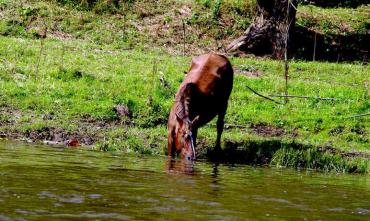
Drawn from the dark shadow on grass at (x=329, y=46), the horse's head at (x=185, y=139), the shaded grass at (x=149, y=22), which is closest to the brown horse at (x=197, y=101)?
the horse's head at (x=185, y=139)

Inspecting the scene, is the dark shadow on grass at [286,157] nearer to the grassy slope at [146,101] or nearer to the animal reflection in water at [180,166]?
the grassy slope at [146,101]

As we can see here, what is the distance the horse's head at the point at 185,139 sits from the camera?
1311cm

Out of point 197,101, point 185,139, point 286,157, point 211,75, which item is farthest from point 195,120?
point 286,157

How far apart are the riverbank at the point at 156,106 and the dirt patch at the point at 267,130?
0.08 ft

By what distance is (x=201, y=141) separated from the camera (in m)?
15.5

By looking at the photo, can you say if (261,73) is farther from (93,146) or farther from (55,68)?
(93,146)

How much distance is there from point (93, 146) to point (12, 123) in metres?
2.39

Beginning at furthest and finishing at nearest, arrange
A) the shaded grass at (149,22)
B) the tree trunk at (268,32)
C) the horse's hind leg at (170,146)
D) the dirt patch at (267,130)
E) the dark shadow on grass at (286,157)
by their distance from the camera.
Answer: the shaded grass at (149,22), the tree trunk at (268,32), the dirt patch at (267,130), the dark shadow on grass at (286,157), the horse's hind leg at (170,146)

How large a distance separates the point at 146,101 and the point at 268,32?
10.1m

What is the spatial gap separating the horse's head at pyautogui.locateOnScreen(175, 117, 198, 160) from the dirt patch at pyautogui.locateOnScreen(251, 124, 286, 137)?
13.4 feet

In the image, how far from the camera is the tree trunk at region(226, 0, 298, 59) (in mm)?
26781

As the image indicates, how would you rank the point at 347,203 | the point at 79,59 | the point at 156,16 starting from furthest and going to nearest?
1. the point at 156,16
2. the point at 79,59
3. the point at 347,203

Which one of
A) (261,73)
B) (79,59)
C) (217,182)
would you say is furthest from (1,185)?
(261,73)

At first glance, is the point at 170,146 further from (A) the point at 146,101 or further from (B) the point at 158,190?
(B) the point at 158,190
